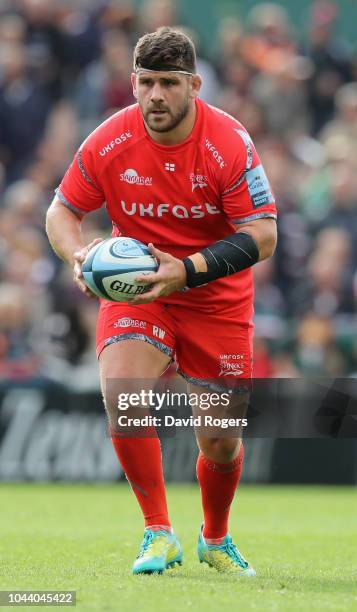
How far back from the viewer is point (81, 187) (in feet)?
22.1

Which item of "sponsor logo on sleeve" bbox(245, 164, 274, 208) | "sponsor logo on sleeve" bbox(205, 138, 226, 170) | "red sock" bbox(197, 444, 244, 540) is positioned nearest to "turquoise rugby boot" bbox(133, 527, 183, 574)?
"red sock" bbox(197, 444, 244, 540)

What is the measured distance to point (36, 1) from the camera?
54.1 ft

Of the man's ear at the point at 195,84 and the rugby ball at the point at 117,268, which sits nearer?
the rugby ball at the point at 117,268

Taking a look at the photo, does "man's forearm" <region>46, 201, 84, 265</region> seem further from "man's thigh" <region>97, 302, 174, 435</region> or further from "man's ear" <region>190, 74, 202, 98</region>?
"man's ear" <region>190, 74, 202, 98</region>

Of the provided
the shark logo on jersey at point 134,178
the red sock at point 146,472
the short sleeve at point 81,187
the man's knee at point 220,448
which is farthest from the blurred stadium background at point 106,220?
the shark logo on jersey at point 134,178

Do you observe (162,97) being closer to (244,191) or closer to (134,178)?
(134,178)

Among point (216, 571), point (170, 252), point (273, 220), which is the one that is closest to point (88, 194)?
point (170, 252)

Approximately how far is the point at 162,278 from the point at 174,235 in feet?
2.06

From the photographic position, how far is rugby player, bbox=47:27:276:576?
6.45 m

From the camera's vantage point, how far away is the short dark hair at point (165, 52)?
641 centimetres

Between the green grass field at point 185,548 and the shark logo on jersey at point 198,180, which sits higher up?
the shark logo on jersey at point 198,180

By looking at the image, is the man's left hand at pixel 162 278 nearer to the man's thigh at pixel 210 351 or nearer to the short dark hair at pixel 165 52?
the man's thigh at pixel 210 351

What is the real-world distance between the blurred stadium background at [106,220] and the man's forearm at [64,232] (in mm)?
6116

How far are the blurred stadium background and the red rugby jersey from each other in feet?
19.9
